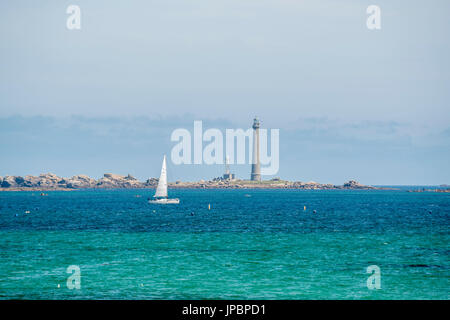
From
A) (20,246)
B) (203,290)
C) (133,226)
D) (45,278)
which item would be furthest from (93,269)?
(133,226)

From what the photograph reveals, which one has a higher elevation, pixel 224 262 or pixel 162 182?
pixel 162 182

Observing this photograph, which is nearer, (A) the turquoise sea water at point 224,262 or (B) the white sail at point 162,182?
(A) the turquoise sea water at point 224,262

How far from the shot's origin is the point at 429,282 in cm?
4341

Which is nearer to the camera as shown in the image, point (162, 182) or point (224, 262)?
point (224, 262)

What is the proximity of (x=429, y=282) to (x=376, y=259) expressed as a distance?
12967 millimetres

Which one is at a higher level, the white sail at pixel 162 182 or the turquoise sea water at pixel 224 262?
the white sail at pixel 162 182

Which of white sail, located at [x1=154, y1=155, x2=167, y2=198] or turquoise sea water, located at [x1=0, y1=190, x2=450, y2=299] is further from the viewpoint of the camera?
white sail, located at [x1=154, y1=155, x2=167, y2=198]

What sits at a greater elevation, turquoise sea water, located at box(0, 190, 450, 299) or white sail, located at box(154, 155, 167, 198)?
white sail, located at box(154, 155, 167, 198)

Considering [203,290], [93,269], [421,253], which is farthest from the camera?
[421,253]

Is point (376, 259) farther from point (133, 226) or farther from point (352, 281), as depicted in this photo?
point (133, 226)
